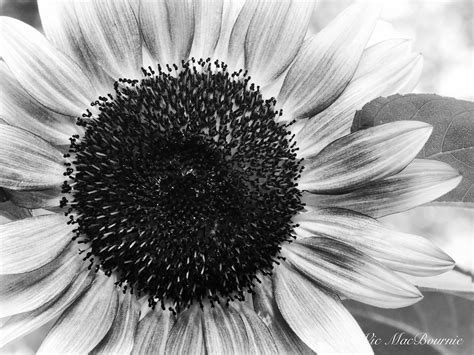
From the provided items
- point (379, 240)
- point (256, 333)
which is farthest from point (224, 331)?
point (379, 240)

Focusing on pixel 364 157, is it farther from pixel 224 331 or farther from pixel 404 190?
pixel 224 331

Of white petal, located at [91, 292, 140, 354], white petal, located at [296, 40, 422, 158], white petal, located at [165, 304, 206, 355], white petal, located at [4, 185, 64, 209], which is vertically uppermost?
white petal, located at [4, 185, 64, 209]

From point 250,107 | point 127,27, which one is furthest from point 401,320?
point 127,27

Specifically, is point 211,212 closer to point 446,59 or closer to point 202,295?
point 202,295

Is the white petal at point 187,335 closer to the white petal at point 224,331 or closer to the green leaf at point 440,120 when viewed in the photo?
the white petal at point 224,331

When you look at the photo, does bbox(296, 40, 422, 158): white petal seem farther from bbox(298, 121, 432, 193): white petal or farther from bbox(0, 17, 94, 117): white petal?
bbox(0, 17, 94, 117): white petal

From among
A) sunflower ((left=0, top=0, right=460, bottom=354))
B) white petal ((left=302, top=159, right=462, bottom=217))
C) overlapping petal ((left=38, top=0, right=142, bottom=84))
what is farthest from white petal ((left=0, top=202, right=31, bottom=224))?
white petal ((left=302, top=159, right=462, bottom=217))
